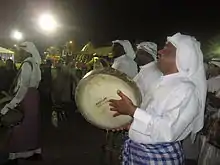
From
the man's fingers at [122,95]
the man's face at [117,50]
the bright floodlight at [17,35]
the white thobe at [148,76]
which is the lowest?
the man's fingers at [122,95]

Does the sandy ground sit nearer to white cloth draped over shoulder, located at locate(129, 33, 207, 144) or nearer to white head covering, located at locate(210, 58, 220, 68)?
white head covering, located at locate(210, 58, 220, 68)

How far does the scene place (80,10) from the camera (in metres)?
3.80

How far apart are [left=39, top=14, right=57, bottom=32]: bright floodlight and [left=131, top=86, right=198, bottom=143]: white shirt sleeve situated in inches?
80.7

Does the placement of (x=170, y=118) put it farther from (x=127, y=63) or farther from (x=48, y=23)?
(x=48, y=23)

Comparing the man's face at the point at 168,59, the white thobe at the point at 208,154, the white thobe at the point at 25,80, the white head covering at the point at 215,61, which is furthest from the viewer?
the white head covering at the point at 215,61

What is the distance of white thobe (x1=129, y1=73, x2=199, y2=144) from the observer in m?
1.81

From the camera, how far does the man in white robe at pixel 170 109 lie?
1.82m

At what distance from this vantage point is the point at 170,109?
1.82 meters

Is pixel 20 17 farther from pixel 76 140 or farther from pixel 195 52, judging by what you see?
pixel 195 52

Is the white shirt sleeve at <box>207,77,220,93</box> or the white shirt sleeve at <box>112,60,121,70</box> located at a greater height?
the white shirt sleeve at <box>112,60,121,70</box>

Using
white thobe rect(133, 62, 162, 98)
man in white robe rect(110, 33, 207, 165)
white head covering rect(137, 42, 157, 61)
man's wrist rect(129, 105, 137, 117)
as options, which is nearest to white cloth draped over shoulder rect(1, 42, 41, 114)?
white head covering rect(137, 42, 157, 61)

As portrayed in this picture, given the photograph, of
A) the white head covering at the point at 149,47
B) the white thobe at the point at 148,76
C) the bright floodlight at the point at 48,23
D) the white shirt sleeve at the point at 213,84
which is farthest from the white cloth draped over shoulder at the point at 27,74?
the white shirt sleeve at the point at 213,84

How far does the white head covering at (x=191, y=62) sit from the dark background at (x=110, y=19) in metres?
1.83

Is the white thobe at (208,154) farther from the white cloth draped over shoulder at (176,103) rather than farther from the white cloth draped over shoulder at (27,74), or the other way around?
the white cloth draped over shoulder at (27,74)
